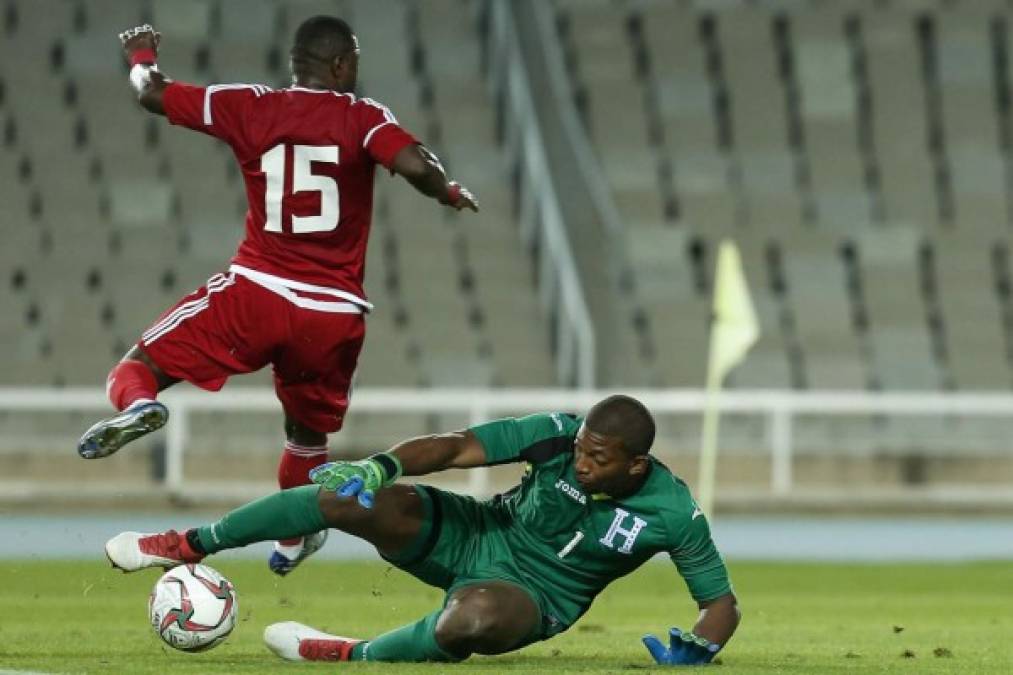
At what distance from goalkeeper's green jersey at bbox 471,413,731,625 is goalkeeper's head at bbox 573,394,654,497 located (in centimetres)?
17

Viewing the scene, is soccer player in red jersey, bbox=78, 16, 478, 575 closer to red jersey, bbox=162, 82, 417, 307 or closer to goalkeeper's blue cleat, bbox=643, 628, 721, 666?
red jersey, bbox=162, 82, 417, 307

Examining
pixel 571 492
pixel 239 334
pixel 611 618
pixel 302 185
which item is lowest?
pixel 611 618

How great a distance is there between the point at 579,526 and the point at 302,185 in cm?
190

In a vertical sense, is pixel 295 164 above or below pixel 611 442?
above

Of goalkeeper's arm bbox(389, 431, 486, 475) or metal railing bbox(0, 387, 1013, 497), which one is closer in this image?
goalkeeper's arm bbox(389, 431, 486, 475)

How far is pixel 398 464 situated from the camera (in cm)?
759

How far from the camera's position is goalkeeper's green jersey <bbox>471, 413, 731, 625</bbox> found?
25.6 ft

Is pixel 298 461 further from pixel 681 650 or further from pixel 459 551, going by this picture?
pixel 681 650

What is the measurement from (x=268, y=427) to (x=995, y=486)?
6.50 metres

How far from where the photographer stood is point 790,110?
2334cm

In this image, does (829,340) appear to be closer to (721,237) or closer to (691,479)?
(721,237)

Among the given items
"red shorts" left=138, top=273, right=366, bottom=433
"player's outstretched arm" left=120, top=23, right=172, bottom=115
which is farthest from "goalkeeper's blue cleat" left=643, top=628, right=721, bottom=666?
"player's outstretched arm" left=120, top=23, right=172, bottom=115

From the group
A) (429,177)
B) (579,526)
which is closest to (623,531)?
(579,526)

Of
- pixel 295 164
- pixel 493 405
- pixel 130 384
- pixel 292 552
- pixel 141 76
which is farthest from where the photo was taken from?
pixel 493 405
